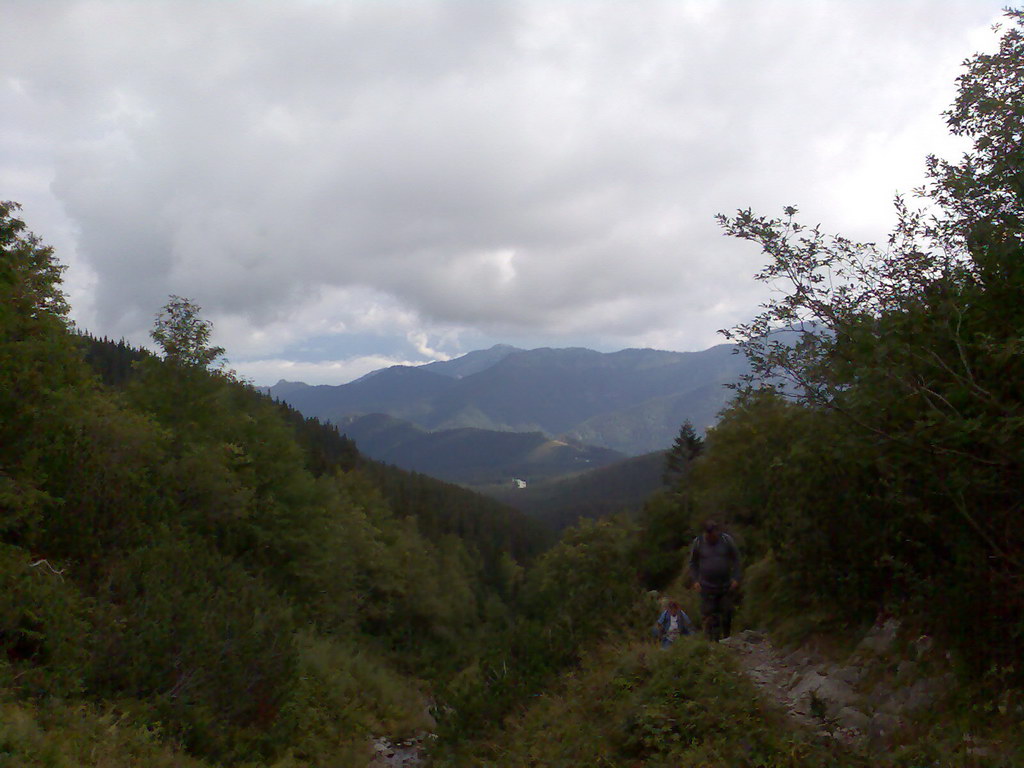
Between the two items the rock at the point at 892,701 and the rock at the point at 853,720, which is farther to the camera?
the rock at the point at 853,720

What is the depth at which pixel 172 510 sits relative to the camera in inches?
571

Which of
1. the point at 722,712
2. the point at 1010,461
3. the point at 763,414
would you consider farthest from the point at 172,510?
the point at 763,414

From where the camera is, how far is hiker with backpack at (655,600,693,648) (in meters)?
9.02

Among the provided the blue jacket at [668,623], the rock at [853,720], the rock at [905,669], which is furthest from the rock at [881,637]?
the blue jacket at [668,623]

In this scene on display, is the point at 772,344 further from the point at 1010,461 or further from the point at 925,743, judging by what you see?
the point at 925,743

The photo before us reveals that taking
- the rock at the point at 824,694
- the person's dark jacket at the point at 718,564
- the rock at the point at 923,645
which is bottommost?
the rock at the point at 824,694

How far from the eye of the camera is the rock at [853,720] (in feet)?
20.3

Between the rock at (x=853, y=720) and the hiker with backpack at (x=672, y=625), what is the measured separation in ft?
8.64

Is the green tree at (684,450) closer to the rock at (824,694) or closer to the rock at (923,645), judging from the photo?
the rock at (824,694)

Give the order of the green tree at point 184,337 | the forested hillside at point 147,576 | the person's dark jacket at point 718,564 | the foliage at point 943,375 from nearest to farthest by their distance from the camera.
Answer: the foliage at point 943,375 → the forested hillside at point 147,576 → the person's dark jacket at point 718,564 → the green tree at point 184,337

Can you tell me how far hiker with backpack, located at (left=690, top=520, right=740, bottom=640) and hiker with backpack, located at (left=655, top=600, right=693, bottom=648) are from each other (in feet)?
1.92

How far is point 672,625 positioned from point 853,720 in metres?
3.04

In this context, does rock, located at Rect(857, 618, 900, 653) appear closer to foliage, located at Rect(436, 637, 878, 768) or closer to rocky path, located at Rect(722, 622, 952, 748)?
rocky path, located at Rect(722, 622, 952, 748)

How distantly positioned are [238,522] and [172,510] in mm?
6890
